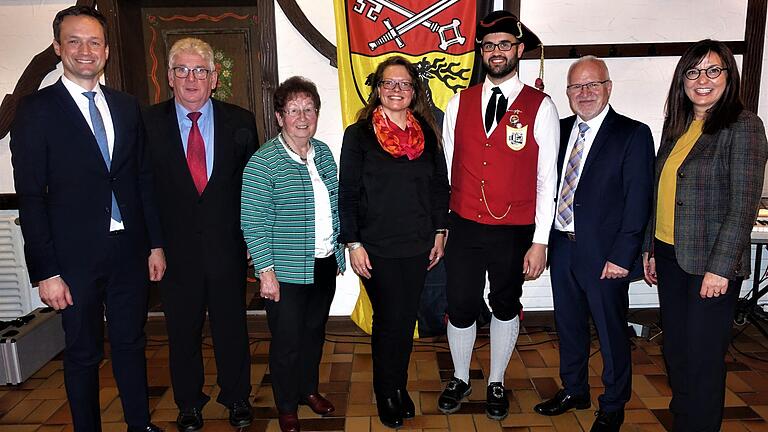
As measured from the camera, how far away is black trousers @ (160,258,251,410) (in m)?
2.37

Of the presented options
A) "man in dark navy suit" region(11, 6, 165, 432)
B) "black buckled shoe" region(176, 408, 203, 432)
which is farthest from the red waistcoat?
"black buckled shoe" region(176, 408, 203, 432)

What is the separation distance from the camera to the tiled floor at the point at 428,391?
2580mm

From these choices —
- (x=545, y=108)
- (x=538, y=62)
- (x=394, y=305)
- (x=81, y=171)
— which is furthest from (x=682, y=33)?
(x=81, y=171)

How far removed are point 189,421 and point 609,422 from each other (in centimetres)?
189

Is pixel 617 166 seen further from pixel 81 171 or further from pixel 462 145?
pixel 81 171

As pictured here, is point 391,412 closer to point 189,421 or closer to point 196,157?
point 189,421

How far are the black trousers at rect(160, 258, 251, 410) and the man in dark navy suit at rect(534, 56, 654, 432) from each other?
4.83ft

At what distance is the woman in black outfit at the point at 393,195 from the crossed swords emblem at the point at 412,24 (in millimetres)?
1019

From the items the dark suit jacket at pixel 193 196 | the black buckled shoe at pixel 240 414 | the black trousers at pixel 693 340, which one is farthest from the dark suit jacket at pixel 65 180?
the black trousers at pixel 693 340

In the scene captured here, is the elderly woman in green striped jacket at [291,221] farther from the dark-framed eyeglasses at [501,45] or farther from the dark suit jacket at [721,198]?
the dark suit jacket at [721,198]

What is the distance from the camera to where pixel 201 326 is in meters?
2.46

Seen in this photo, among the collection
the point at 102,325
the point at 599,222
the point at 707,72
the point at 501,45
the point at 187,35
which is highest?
the point at 187,35

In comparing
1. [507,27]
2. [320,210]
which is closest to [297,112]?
[320,210]

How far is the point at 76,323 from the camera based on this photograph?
2082 millimetres
